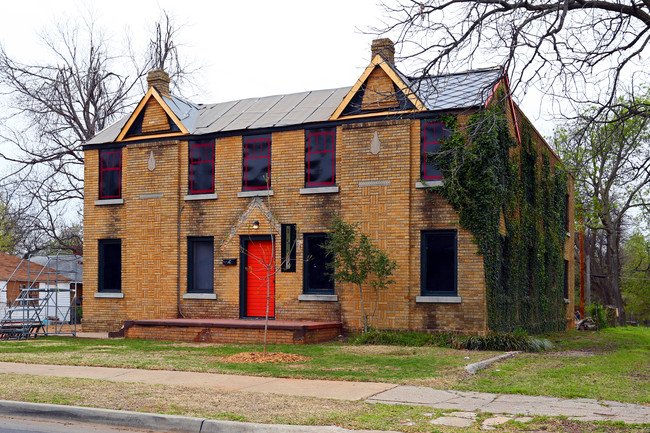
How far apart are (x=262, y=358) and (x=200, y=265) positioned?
315 inches

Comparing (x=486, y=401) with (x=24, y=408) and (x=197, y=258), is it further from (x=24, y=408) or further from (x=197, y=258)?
(x=197, y=258)

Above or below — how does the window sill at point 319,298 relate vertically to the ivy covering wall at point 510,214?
below

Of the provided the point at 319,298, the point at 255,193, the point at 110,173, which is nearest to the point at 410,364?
the point at 319,298

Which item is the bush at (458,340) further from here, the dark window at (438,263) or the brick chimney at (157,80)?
the brick chimney at (157,80)

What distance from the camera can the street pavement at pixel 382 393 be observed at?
8625 millimetres

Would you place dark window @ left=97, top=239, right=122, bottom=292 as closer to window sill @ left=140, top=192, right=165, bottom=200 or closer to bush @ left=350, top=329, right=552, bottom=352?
window sill @ left=140, top=192, right=165, bottom=200

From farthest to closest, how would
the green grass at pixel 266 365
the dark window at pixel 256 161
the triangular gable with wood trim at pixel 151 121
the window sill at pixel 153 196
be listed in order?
the triangular gable with wood trim at pixel 151 121, the window sill at pixel 153 196, the dark window at pixel 256 161, the green grass at pixel 266 365

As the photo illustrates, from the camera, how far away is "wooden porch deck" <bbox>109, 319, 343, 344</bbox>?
685 inches

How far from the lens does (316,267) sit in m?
19.8

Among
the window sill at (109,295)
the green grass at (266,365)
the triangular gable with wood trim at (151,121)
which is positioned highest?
the triangular gable with wood trim at (151,121)

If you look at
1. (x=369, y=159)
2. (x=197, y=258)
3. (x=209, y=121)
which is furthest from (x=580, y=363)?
(x=209, y=121)

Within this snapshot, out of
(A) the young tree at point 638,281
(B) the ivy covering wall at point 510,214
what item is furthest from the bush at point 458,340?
(A) the young tree at point 638,281

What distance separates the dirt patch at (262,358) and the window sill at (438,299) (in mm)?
4788

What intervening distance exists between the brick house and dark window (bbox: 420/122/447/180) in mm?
31
